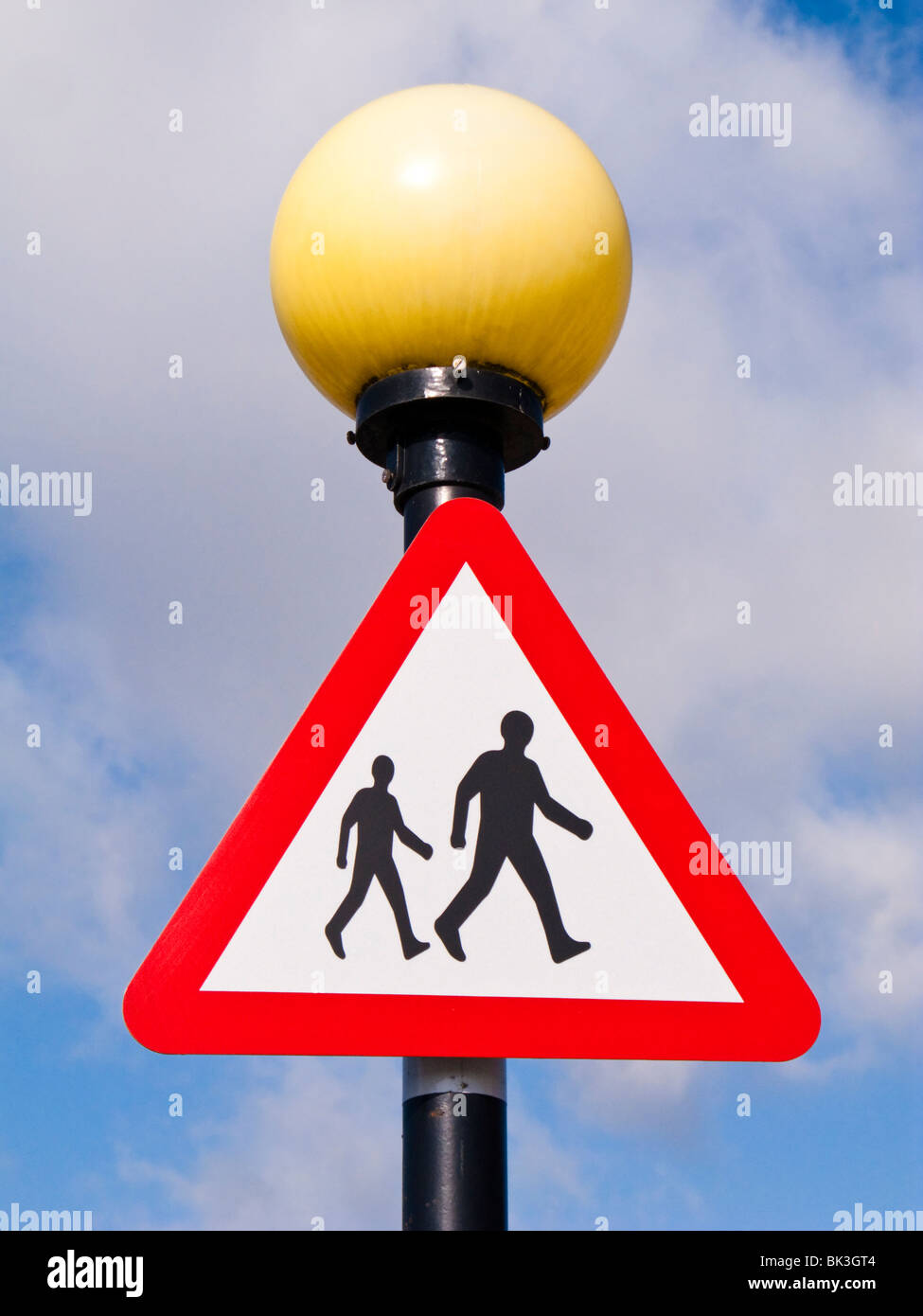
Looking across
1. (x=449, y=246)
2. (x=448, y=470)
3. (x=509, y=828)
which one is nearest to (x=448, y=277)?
(x=449, y=246)

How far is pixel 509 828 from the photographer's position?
2590 mm

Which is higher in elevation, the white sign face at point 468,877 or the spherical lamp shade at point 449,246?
the spherical lamp shade at point 449,246

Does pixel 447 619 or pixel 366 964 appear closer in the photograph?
pixel 366 964

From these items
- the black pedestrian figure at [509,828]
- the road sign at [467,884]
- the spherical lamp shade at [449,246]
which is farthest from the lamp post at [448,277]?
the black pedestrian figure at [509,828]

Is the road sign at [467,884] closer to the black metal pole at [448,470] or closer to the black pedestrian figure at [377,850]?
the black pedestrian figure at [377,850]

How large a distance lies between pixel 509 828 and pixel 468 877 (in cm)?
11

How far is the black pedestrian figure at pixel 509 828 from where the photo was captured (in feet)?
8.25

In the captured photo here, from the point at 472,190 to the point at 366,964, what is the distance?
4.82 feet

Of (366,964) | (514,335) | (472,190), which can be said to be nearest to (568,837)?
(366,964)

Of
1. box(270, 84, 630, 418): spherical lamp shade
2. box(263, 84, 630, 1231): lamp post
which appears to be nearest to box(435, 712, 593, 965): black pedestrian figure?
box(263, 84, 630, 1231): lamp post

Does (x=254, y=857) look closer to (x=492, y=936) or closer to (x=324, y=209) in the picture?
(x=492, y=936)
